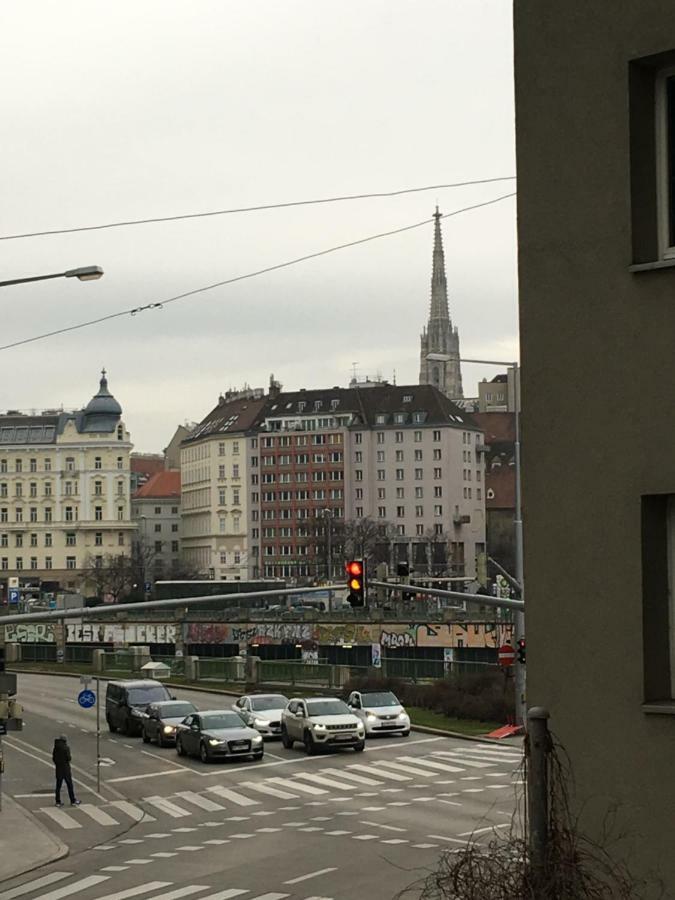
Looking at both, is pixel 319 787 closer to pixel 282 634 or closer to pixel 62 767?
pixel 62 767

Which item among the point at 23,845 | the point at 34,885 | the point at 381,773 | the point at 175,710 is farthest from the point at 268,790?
the point at 34,885

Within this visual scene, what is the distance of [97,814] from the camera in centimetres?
3441

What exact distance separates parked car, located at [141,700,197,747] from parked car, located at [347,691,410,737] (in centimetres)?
500

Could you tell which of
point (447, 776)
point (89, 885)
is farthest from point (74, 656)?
point (89, 885)

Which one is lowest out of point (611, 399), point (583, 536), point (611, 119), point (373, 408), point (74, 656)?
point (74, 656)

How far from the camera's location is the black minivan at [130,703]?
167 ft

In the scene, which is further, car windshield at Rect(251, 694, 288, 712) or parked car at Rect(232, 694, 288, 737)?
car windshield at Rect(251, 694, 288, 712)

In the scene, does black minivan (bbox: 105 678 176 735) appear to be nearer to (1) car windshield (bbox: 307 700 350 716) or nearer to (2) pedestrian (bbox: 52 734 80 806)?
(1) car windshield (bbox: 307 700 350 716)

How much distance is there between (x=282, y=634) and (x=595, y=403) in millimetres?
111360

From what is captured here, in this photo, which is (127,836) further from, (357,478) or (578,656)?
(357,478)

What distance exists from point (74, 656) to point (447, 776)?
2393 inches

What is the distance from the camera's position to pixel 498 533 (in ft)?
636

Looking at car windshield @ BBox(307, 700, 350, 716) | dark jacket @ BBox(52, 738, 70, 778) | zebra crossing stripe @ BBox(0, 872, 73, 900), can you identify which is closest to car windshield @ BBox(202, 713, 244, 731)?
car windshield @ BBox(307, 700, 350, 716)

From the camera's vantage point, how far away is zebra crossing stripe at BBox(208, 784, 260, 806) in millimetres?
35188
